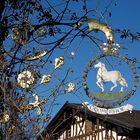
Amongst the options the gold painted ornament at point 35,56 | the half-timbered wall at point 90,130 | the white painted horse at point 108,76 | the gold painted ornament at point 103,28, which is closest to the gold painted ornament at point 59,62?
the gold painted ornament at point 35,56

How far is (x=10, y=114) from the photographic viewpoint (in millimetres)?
4227

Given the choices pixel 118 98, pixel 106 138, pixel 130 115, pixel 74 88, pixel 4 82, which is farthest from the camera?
pixel 130 115

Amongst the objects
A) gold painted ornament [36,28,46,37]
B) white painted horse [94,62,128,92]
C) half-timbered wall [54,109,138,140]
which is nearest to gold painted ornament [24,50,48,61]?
gold painted ornament [36,28,46,37]

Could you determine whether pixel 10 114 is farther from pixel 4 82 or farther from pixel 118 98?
pixel 118 98

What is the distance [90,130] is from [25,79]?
870 inches

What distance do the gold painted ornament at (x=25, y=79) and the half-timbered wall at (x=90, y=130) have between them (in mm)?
18837

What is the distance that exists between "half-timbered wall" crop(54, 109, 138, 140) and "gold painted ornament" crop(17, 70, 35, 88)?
18.8 metres

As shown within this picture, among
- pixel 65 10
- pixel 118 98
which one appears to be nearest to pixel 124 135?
pixel 118 98

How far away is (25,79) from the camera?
4352 millimetres

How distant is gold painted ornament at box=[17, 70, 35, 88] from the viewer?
430 cm

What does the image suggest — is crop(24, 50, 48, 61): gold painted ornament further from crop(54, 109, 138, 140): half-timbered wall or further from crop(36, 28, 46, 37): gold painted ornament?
crop(54, 109, 138, 140): half-timbered wall

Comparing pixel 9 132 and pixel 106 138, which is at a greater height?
pixel 106 138

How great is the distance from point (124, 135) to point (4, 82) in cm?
1977

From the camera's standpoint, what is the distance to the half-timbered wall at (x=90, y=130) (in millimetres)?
24234
